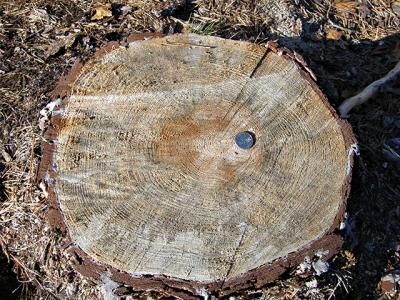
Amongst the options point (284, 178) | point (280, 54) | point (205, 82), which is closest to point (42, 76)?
point (205, 82)

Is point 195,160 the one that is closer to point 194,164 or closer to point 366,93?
point 194,164

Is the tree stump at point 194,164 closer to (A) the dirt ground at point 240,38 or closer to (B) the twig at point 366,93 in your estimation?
(A) the dirt ground at point 240,38

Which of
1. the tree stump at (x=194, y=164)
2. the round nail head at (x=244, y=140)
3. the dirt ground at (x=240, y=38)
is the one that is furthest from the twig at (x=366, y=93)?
the round nail head at (x=244, y=140)

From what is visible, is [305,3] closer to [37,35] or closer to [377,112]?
[377,112]

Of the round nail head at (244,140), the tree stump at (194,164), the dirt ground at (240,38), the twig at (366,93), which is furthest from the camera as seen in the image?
the twig at (366,93)

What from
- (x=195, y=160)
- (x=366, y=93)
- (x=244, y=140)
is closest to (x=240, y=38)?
(x=366, y=93)

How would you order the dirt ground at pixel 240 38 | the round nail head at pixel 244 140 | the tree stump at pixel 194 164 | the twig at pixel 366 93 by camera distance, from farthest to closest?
the twig at pixel 366 93 < the dirt ground at pixel 240 38 < the round nail head at pixel 244 140 < the tree stump at pixel 194 164
